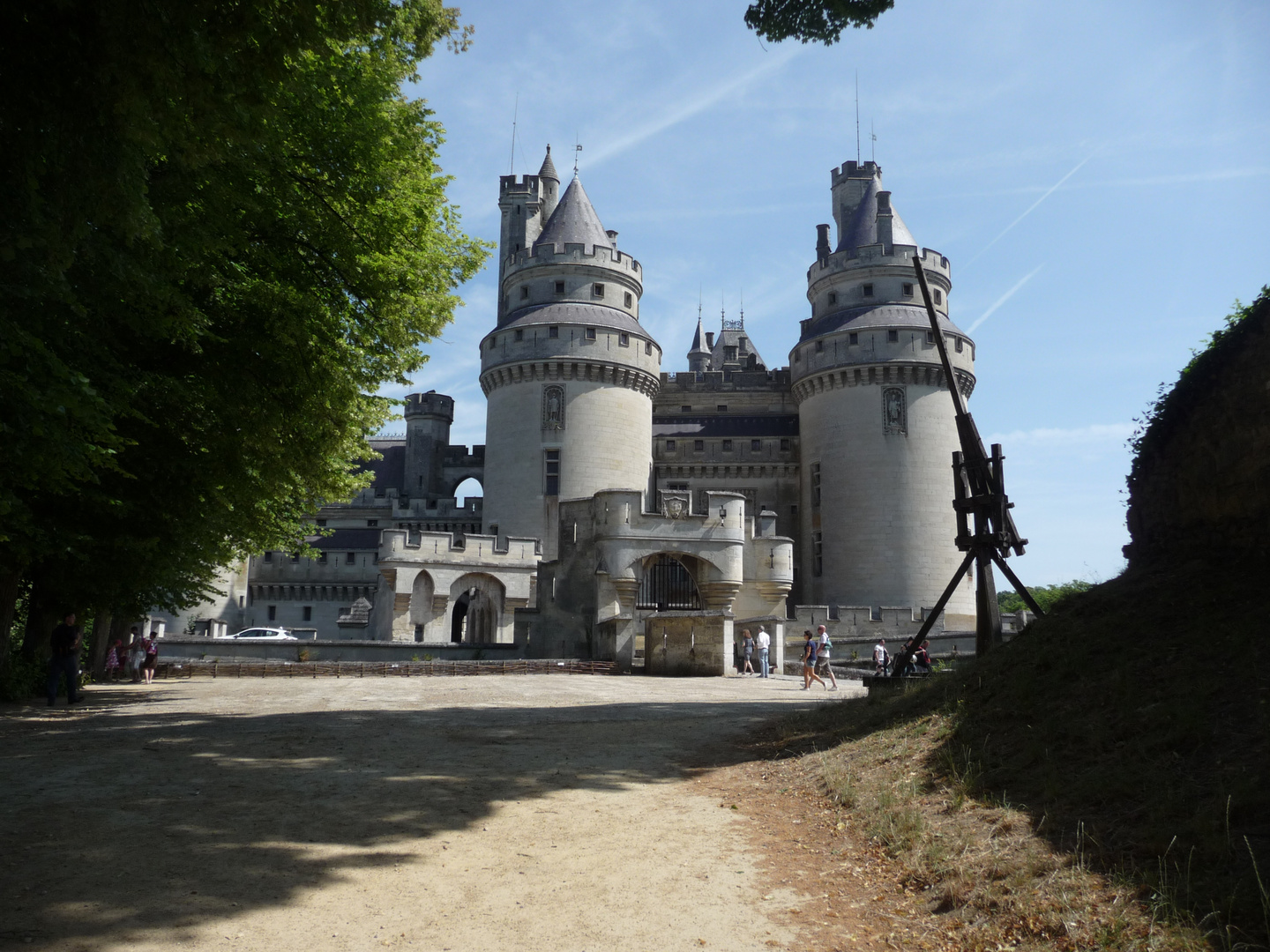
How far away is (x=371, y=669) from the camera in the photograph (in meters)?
23.9

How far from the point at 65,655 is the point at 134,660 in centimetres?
697

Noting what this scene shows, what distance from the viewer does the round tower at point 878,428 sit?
130 ft

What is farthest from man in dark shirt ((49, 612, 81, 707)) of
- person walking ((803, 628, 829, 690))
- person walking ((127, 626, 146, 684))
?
person walking ((803, 628, 829, 690))

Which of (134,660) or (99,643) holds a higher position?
(99,643)

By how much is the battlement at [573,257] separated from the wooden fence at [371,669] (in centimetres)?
2241

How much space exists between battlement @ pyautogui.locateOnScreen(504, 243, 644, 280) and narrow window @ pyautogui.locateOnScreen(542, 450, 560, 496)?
28.3 feet

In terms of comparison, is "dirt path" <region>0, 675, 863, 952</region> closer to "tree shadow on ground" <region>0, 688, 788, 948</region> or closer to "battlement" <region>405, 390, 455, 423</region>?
"tree shadow on ground" <region>0, 688, 788, 948</region>

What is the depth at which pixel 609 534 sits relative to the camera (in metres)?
28.4

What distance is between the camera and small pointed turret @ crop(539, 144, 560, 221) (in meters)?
53.3

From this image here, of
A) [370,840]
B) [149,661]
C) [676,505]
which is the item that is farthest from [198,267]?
[676,505]

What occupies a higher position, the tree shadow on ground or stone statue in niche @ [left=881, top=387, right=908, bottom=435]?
stone statue in niche @ [left=881, top=387, right=908, bottom=435]

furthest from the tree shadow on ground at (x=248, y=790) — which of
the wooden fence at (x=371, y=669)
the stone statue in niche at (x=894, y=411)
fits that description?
the stone statue in niche at (x=894, y=411)

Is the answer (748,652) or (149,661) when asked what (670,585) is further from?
(149,661)

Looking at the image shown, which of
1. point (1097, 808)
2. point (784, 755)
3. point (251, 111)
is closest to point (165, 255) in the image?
point (251, 111)
